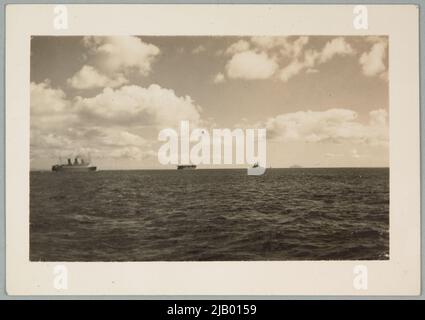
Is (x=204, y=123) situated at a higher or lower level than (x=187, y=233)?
higher

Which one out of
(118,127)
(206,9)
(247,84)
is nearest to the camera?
(206,9)

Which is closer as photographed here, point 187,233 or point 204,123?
point 187,233

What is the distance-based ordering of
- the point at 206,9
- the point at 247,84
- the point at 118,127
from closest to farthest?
the point at 206,9
the point at 247,84
the point at 118,127

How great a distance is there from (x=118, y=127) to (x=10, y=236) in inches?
115

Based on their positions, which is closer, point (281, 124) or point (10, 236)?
point (10, 236)

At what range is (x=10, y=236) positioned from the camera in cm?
538

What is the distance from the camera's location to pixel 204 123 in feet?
19.5

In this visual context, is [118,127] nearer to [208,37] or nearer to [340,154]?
[208,37]

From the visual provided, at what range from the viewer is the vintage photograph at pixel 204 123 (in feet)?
18.2

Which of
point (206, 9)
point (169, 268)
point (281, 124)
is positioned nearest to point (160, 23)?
point (206, 9)

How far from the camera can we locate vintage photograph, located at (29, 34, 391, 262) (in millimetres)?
5539

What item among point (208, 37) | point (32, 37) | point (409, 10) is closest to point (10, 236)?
point (32, 37)

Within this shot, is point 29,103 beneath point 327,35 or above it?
beneath

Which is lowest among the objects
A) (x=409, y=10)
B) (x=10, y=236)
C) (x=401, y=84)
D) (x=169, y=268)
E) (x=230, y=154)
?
(x=169, y=268)
